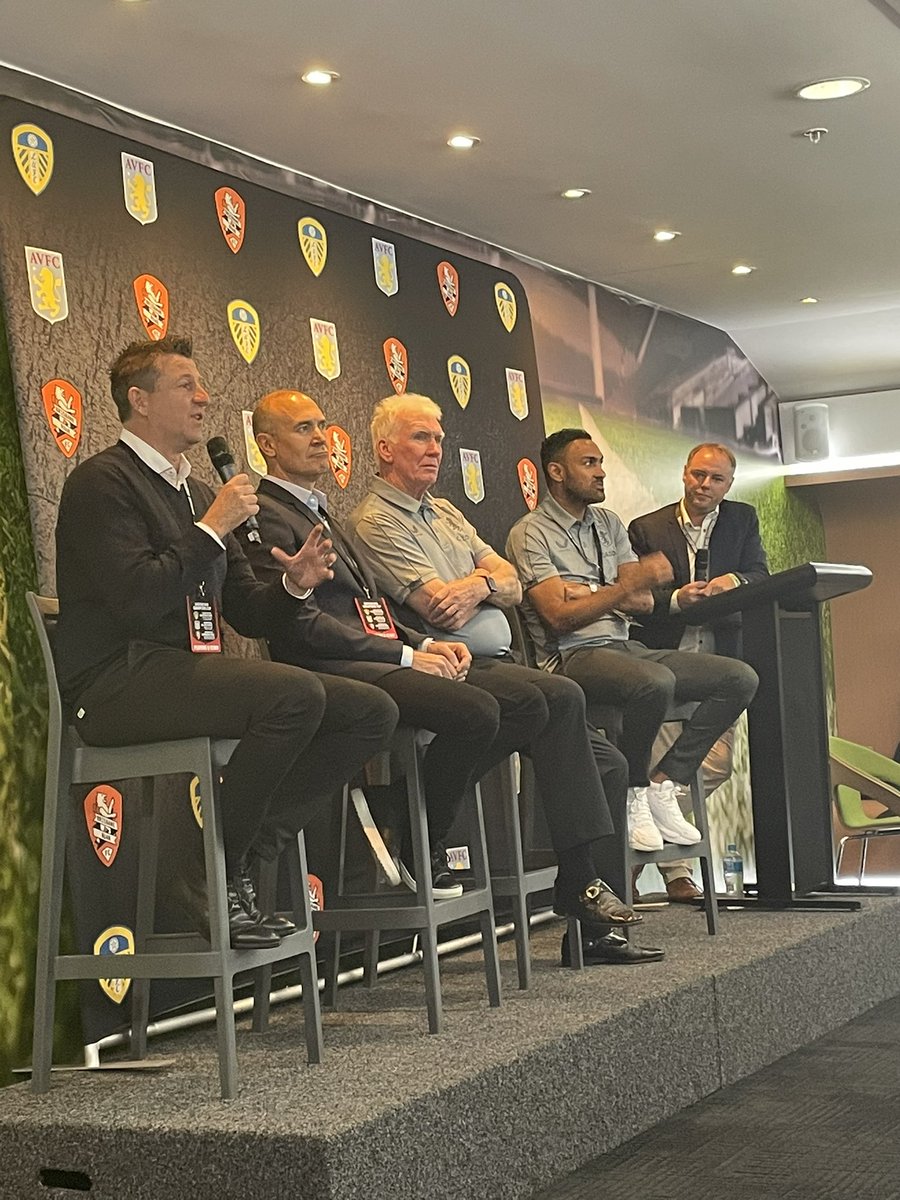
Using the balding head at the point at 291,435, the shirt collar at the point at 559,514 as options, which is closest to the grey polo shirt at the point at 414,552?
the balding head at the point at 291,435

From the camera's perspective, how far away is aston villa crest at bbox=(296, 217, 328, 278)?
4.75 meters

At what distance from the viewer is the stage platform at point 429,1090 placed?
2.69 meters

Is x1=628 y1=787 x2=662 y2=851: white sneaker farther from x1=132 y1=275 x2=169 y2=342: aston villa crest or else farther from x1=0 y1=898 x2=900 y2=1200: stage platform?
x1=132 y1=275 x2=169 y2=342: aston villa crest

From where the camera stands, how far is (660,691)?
4434mm

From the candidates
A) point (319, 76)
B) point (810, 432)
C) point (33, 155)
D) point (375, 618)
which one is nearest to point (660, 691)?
point (375, 618)

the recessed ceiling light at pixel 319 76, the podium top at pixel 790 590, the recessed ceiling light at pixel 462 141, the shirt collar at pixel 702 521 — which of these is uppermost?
the recessed ceiling light at pixel 462 141

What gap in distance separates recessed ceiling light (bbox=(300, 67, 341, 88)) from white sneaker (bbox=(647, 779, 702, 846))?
7.34ft

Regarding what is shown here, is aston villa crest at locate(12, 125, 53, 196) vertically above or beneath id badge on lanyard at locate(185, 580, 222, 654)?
above

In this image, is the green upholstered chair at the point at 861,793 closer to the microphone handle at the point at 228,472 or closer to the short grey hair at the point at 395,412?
the short grey hair at the point at 395,412

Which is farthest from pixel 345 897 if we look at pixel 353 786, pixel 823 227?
pixel 823 227

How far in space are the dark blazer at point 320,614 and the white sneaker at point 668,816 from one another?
57.8 inches

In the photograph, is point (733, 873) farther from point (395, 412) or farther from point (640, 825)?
point (395, 412)

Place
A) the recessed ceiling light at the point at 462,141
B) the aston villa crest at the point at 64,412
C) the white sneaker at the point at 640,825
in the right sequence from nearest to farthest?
the aston villa crest at the point at 64,412
the white sneaker at the point at 640,825
the recessed ceiling light at the point at 462,141

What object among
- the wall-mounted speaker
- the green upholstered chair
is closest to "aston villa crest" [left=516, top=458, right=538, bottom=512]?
the green upholstered chair
